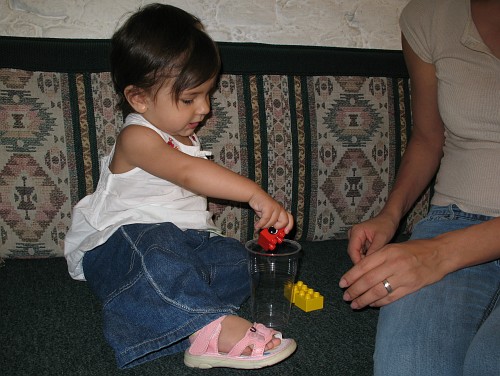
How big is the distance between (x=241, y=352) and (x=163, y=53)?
0.67 m

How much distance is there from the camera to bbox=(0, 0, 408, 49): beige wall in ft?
5.11

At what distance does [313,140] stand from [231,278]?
509 millimetres

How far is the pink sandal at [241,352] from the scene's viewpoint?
988 millimetres

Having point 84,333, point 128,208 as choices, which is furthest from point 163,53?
point 84,333

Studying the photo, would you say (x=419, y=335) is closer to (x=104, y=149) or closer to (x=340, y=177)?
(x=340, y=177)

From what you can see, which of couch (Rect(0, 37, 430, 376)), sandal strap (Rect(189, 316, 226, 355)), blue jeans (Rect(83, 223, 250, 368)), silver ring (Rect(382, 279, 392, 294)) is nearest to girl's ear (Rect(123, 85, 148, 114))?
couch (Rect(0, 37, 430, 376))

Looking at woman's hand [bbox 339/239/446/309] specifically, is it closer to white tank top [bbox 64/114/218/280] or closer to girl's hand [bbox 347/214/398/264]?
girl's hand [bbox 347/214/398/264]

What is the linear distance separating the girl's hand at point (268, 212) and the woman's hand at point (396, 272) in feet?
0.64

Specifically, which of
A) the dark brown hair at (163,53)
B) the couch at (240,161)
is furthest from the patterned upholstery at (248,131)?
the dark brown hair at (163,53)

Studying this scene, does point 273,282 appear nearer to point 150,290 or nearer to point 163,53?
point 150,290

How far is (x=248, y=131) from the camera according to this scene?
1520mm

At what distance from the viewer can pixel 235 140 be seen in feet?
4.96

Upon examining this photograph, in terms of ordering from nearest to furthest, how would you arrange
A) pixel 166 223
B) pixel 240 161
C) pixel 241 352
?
pixel 241 352 < pixel 166 223 < pixel 240 161

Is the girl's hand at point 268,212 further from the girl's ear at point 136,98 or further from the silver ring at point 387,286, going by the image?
the girl's ear at point 136,98
